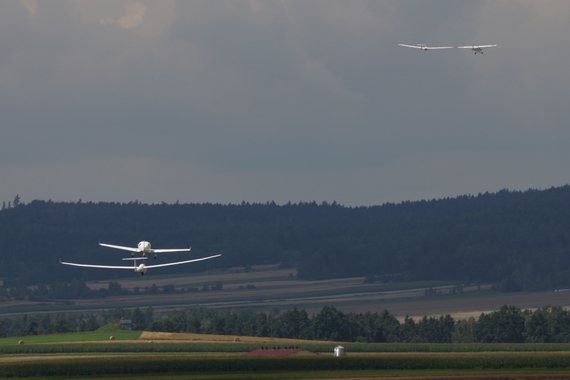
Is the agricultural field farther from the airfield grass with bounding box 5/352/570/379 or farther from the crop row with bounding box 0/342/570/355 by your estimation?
the crop row with bounding box 0/342/570/355

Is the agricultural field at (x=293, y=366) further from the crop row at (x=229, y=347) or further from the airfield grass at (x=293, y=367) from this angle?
the crop row at (x=229, y=347)

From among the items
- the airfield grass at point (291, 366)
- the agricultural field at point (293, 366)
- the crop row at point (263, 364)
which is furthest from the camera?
the crop row at point (263, 364)

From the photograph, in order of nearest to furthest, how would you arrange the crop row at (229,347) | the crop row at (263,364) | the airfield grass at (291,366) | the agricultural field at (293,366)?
1. the agricultural field at (293,366)
2. the airfield grass at (291,366)
3. the crop row at (263,364)
4. the crop row at (229,347)

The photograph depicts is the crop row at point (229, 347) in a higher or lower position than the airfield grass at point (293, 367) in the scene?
higher

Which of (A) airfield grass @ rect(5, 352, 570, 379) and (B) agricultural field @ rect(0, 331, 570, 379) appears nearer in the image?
(B) agricultural field @ rect(0, 331, 570, 379)

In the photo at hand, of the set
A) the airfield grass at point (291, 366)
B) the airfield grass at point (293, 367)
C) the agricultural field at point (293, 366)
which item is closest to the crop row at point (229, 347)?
the agricultural field at point (293, 366)

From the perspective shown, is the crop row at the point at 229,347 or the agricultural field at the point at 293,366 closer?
the agricultural field at the point at 293,366

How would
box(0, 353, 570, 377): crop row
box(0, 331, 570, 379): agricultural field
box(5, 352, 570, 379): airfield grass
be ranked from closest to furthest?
box(0, 331, 570, 379): agricultural field → box(5, 352, 570, 379): airfield grass → box(0, 353, 570, 377): crop row

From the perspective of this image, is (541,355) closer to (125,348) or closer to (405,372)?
(405,372)

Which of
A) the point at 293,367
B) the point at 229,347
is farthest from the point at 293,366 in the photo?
the point at 229,347

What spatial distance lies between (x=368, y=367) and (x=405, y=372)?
4.46 meters

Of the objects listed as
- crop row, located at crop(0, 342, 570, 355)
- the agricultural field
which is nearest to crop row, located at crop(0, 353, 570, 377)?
the agricultural field

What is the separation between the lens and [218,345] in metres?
187

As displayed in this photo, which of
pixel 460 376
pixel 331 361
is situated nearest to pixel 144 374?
pixel 331 361
